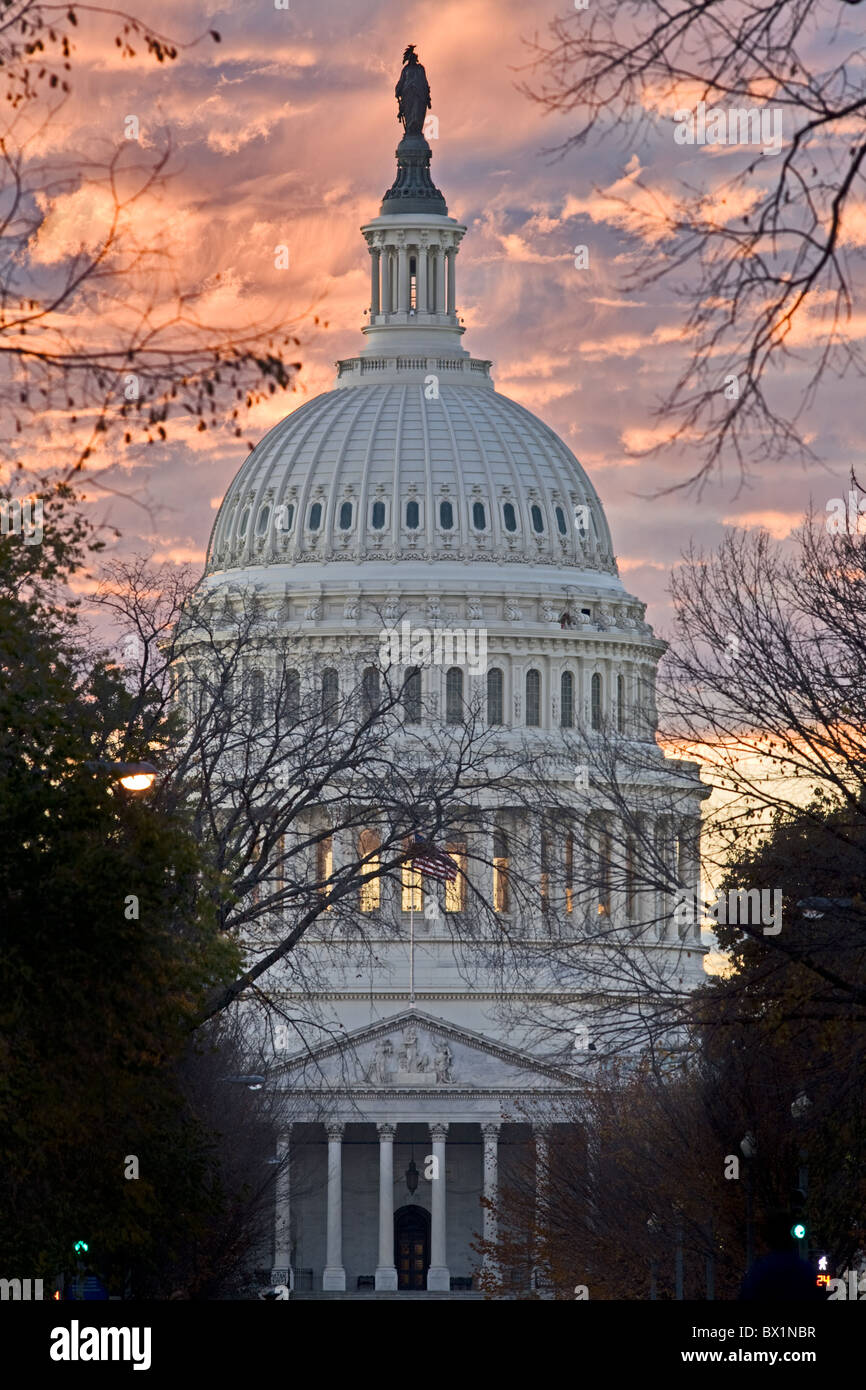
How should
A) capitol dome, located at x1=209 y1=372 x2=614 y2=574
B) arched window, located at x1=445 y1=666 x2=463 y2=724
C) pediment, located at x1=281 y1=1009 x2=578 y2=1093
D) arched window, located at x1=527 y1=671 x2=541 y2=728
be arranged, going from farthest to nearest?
capitol dome, located at x1=209 y1=372 x2=614 y2=574, arched window, located at x1=527 y1=671 x2=541 y2=728, arched window, located at x1=445 y1=666 x2=463 y2=724, pediment, located at x1=281 y1=1009 x2=578 y2=1093

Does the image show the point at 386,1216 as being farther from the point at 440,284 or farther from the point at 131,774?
the point at 131,774

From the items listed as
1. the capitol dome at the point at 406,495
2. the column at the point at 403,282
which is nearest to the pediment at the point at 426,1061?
the capitol dome at the point at 406,495

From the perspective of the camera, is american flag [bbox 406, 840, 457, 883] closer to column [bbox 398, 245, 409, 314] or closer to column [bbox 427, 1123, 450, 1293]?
column [bbox 427, 1123, 450, 1293]

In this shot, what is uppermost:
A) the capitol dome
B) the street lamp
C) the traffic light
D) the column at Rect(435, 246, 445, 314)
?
the column at Rect(435, 246, 445, 314)

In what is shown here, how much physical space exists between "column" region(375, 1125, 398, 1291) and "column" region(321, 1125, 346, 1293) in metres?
1.62

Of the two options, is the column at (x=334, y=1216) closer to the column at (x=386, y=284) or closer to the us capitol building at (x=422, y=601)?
the us capitol building at (x=422, y=601)

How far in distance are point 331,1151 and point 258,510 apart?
35011 millimetres

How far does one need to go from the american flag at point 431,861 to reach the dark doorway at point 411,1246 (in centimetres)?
8988

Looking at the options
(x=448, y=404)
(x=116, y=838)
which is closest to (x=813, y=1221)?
(x=116, y=838)

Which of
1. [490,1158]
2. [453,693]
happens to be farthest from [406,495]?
[490,1158]

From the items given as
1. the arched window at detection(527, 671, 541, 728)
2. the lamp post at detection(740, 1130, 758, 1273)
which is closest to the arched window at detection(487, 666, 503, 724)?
the arched window at detection(527, 671, 541, 728)

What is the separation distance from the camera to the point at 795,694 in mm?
36531

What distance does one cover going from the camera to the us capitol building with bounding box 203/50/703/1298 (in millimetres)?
125500

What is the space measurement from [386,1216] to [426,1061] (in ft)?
24.7
